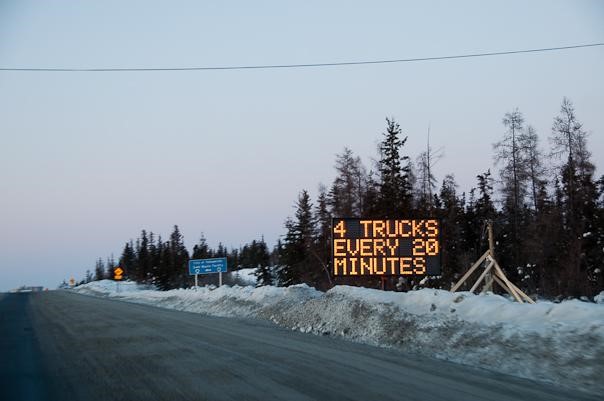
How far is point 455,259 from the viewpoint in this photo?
41906 mm

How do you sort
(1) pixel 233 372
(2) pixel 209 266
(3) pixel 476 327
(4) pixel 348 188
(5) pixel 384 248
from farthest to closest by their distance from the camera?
1. (4) pixel 348 188
2. (2) pixel 209 266
3. (5) pixel 384 248
4. (3) pixel 476 327
5. (1) pixel 233 372

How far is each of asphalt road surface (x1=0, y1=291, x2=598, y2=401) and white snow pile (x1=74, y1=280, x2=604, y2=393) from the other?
61 centimetres

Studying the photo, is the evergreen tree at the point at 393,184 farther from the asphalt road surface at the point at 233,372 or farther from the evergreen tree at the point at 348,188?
the asphalt road surface at the point at 233,372

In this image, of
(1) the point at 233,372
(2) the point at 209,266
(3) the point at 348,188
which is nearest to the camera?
(1) the point at 233,372

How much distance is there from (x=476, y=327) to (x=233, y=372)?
200 inches

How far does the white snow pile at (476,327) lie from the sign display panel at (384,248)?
2.05 metres

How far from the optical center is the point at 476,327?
36.1ft

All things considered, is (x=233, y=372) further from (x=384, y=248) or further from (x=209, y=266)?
(x=209, y=266)

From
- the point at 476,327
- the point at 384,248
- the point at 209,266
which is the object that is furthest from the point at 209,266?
the point at 476,327

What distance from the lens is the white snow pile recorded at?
27.8 feet

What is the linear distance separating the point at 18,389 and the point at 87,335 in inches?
263

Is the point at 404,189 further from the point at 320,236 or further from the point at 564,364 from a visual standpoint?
the point at 564,364

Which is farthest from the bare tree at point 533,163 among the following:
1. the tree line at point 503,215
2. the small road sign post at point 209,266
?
the small road sign post at point 209,266

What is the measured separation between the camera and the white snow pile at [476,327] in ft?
27.8
